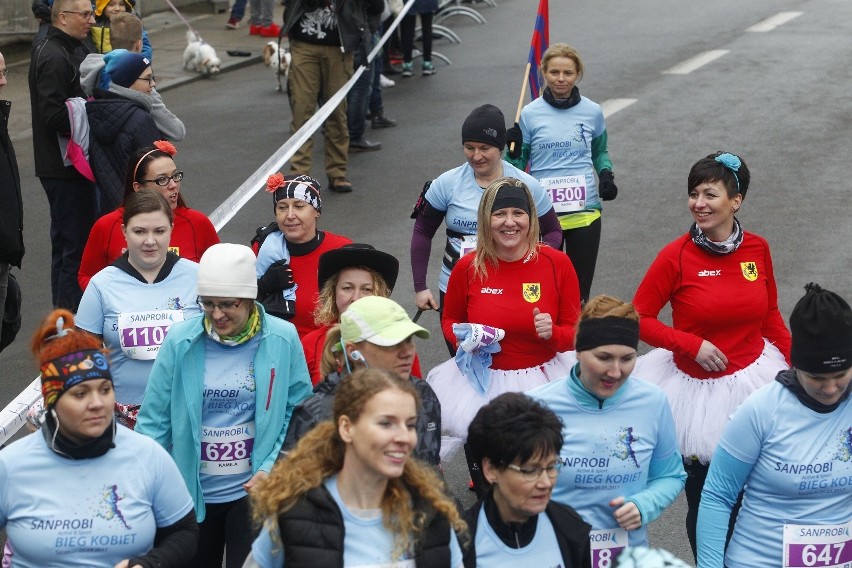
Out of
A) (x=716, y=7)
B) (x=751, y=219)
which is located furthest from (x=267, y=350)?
(x=716, y=7)

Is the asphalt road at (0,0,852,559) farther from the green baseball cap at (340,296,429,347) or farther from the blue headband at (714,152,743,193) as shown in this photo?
the green baseball cap at (340,296,429,347)

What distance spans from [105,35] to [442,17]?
37.8 ft

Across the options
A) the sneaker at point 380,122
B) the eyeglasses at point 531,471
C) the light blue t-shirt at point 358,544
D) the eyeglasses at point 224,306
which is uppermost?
the eyeglasses at point 531,471

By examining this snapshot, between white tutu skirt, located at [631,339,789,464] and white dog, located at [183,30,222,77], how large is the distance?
12.8 metres

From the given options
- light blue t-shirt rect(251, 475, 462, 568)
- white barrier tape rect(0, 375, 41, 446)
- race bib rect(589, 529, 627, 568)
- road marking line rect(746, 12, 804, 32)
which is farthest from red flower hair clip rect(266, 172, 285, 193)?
road marking line rect(746, 12, 804, 32)

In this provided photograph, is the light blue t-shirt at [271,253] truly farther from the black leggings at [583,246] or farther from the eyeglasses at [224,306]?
the black leggings at [583,246]

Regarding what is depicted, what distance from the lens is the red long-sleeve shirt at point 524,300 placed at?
6598mm

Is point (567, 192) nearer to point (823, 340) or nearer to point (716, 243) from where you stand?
point (716, 243)

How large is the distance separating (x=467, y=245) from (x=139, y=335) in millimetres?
2147

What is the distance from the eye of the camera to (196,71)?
18.5 meters

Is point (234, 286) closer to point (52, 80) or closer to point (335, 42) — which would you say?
point (52, 80)

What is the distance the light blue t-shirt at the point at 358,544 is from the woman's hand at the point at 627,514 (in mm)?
1021

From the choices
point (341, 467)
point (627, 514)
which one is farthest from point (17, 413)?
point (627, 514)

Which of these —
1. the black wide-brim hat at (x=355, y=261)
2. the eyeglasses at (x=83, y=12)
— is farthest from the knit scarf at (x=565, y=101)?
the black wide-brim hat at (x=355, y=261)
